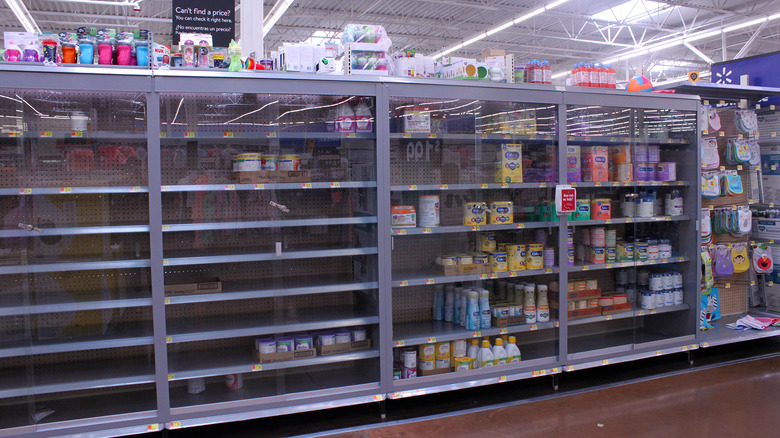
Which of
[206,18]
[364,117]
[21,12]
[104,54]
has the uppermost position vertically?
[21,12]

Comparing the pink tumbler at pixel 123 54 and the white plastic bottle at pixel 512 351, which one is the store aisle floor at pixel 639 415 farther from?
the pink tumbler at pixel 123 54

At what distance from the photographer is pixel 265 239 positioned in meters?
3.64

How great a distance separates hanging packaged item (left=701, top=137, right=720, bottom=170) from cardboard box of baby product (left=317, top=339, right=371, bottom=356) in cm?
373

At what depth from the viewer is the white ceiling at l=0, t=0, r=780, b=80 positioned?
1180 centimetres

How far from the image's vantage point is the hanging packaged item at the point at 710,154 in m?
5.34

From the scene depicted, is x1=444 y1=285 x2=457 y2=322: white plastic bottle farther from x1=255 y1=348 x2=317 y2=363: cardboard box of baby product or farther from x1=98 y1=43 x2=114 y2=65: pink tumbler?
x1=98 y1=43 x2=114 y2=65: pink tumbler

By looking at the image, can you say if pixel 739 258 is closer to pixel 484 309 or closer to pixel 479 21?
pixel 484 309

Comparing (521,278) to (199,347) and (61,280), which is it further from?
(61,280)

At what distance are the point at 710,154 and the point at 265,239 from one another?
438cm

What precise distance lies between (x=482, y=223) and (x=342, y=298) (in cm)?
125

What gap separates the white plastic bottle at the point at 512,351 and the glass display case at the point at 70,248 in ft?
8.41

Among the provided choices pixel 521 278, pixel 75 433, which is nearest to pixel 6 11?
pixel 75 433

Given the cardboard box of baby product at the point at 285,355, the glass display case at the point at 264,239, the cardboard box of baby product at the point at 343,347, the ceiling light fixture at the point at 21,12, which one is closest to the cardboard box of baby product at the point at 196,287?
the glass display case at the point at 264,239

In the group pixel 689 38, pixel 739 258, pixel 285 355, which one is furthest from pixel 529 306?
pixel 689 38
